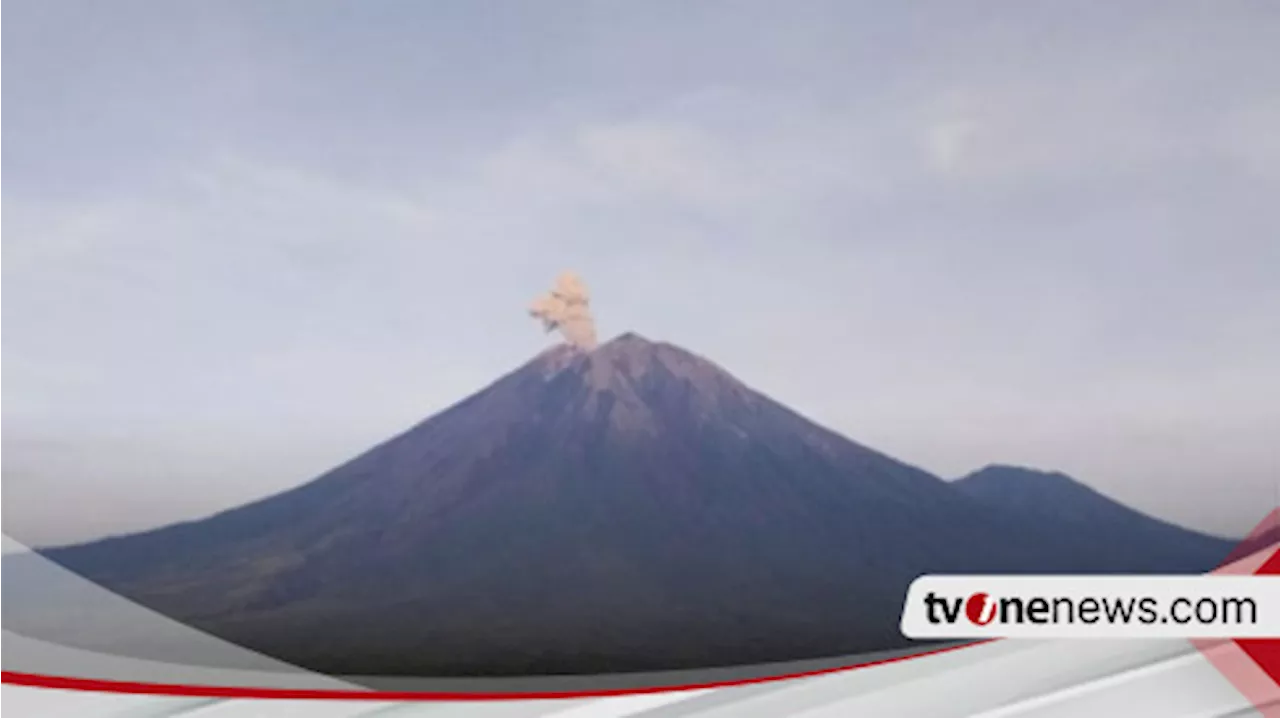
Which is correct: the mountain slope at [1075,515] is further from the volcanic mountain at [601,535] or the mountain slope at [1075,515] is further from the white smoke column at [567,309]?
the white smoke column at [567,309]

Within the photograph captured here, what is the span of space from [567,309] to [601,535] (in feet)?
16.9

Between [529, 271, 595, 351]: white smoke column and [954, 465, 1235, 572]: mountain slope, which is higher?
[529, 271, 595, 351]: white smoke column

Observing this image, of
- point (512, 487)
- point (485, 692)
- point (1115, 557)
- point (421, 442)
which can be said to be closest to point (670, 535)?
point (512, 487)

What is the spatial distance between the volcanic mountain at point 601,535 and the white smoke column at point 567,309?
1780 mm

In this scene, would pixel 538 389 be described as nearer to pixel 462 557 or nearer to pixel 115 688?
pixel 462 557

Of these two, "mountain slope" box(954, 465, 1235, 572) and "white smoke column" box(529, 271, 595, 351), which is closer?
"white smoke column" box(529, 271, 595, 351)

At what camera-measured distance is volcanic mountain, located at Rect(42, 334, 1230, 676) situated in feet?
25.7

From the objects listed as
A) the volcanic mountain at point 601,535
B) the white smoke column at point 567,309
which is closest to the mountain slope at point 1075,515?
the volcanic mountain at point 601,535

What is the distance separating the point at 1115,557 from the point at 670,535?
3898 millimetres

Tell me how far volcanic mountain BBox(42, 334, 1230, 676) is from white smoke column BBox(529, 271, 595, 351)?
1780 mm

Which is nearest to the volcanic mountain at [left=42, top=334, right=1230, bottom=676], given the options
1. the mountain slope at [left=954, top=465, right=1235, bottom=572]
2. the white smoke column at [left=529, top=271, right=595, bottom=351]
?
the mountain slope at [left=954, top=465, right=1235, bottom=572]

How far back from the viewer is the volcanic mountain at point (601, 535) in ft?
25.7

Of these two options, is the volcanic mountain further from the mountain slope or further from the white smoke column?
the white smoke column

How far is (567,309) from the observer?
206 inches
